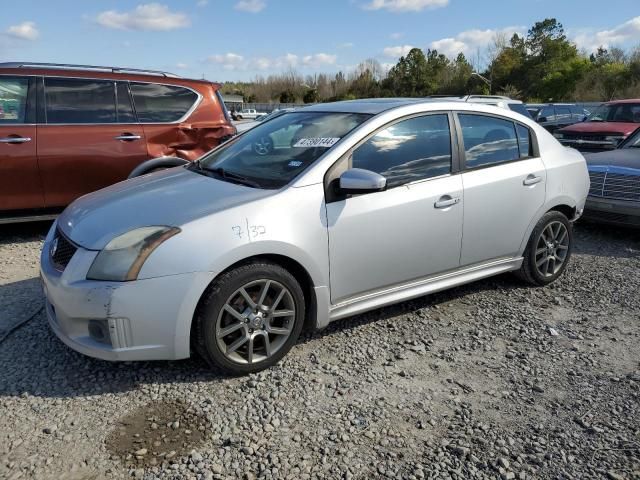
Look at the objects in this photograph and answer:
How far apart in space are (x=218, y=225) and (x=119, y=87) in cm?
403

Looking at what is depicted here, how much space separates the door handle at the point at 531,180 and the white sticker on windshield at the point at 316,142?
180cm

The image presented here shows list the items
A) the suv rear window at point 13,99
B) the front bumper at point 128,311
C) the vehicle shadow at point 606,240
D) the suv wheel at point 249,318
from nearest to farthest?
the front bumper at point 128,311, the suv wheel at point 249,318, the suv rear window at point 13,99, the vehicle shadow at point 606,240

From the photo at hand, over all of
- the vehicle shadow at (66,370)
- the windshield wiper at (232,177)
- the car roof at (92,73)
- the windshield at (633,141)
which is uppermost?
the car roof at (92,73)

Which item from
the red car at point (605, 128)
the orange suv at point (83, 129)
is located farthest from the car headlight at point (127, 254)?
the red car at point (605, 128)

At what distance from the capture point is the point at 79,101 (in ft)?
19.5

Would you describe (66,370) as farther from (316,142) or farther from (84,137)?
(84,137)

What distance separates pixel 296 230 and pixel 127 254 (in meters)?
0.98

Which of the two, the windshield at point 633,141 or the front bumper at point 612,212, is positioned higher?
the windshield at point 633,141

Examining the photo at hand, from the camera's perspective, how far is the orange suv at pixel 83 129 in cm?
560

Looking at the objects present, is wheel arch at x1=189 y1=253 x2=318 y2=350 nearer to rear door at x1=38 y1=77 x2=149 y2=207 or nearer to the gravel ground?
the gravel ground

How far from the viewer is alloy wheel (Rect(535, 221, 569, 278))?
15.4ft

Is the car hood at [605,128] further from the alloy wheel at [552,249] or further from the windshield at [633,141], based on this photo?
the alloy wheel at [552,249]

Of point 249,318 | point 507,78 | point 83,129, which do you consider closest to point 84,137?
point 83,129

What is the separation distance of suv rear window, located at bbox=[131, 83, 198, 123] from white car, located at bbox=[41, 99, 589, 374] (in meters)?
2.37
